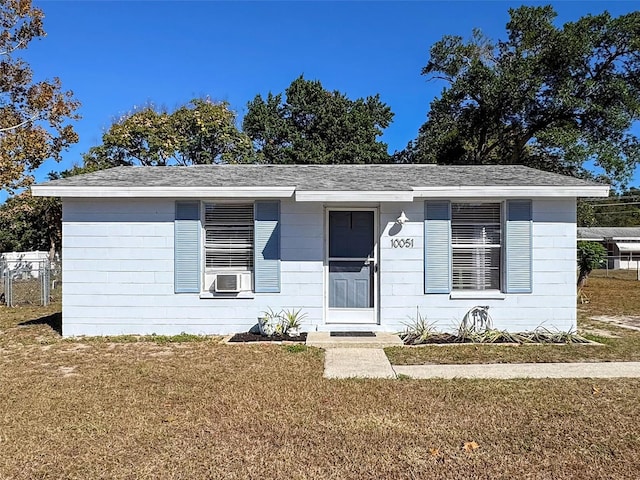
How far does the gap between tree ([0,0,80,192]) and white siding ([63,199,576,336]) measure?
33.4 ft

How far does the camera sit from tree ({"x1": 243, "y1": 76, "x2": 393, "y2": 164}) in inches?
1000

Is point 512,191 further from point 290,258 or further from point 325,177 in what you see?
point 290,258

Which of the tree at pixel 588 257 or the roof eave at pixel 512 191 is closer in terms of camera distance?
the roof eave at pixel 512 191

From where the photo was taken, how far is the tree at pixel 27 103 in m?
16.2

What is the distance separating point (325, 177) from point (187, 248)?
2955mm

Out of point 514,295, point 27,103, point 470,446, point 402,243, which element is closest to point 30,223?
point 27,103

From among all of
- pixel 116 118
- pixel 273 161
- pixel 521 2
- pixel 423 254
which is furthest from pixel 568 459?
pixel 116 118

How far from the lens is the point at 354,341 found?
7.32m

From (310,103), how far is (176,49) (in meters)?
12.6

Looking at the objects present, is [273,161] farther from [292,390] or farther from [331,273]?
[292,390]

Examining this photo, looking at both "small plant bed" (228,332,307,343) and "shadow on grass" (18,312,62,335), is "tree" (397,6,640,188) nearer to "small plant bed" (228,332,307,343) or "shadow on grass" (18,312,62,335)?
"small plant bed" (228,332,307,343)

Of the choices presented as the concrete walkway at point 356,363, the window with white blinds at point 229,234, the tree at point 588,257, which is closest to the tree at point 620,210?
the tree at point 588,257

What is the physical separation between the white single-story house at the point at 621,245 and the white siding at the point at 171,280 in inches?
1231

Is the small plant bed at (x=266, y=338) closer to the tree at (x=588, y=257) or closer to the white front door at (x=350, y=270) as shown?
the white front door at (x=350, y=270)
